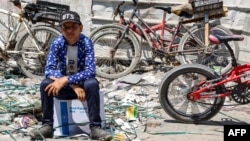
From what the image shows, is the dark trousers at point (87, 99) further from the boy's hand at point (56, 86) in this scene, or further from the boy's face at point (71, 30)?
the boy's face at point (71, 30)

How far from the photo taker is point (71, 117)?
17.5 feet

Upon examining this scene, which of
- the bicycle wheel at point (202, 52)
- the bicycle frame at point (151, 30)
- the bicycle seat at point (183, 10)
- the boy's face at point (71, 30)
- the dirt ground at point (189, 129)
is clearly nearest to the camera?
the boy's face at point (71, 30)

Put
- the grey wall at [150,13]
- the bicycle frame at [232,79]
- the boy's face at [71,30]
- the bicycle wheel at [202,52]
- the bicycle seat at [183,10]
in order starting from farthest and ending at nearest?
the grey wall at [150,13] < the bicycle wheel at [202,52] < the bicycle seat at [183,10] < the bicycle frame at [232,79] < the boy's face at [71,30]

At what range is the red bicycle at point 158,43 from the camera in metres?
8.13

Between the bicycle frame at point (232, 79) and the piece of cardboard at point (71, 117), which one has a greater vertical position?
the bicycle frame at point (232, 79)

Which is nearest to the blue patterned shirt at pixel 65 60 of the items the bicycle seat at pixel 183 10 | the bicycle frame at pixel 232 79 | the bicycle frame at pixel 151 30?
the bicycle frame at pixel 232 79

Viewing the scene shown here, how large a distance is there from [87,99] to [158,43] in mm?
3378

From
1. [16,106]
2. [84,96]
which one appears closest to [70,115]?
[84,96]

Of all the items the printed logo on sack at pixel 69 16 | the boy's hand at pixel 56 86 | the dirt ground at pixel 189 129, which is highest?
the printed logo on sack at pixel 69 16

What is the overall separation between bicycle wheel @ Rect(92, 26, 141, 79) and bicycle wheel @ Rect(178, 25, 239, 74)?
0.78 meters

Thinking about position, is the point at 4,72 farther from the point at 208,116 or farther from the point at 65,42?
the point at 208,116

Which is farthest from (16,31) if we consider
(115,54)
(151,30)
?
(151,30)

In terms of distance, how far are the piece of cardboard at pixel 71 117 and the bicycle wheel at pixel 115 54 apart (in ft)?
9.79

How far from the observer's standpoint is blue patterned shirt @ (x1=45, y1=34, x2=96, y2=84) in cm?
523
